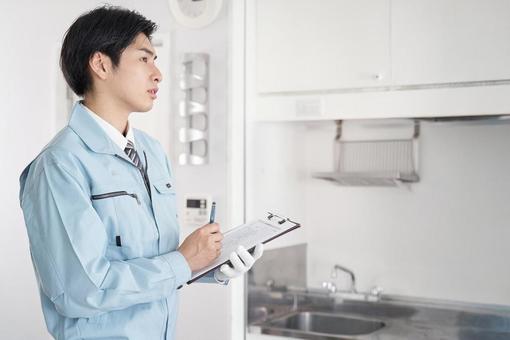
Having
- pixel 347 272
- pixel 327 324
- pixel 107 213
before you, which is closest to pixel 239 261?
pixel 107 213

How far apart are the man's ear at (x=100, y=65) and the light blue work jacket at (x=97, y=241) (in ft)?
0.31

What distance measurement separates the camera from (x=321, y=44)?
2508 millimetres

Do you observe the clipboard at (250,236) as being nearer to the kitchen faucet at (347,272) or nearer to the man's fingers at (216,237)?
the man's fingers at (216,237)

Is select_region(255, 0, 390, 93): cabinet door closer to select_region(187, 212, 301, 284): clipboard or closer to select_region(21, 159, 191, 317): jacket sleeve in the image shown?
select_region(187, 212, 301, 284): clipboard

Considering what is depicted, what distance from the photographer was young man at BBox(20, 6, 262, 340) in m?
1.45

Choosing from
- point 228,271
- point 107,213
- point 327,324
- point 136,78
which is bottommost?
point 327,324

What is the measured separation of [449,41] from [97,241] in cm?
144

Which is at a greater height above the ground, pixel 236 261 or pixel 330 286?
pixel 236 261

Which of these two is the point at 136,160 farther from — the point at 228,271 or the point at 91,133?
the point at 228,271

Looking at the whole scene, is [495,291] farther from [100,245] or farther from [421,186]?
[100,245]

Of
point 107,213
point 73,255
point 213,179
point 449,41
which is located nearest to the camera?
point 73,255

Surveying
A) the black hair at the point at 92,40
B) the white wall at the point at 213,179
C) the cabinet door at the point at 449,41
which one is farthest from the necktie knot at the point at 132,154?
the cabinet door at the point at 449,41

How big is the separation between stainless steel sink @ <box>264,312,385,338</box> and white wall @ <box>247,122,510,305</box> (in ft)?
0.73

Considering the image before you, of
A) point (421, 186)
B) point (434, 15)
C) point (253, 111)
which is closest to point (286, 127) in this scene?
point (253, 111)
